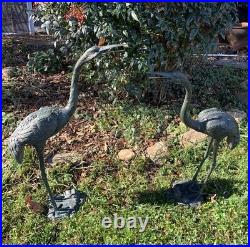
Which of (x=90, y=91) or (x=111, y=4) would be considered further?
(x=90, y=91)

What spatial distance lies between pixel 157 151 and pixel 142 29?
61.9 inches

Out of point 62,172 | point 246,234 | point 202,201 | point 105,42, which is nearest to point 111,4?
point 105,42

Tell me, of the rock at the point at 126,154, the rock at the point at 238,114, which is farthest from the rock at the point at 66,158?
the rock at the point at 238,114

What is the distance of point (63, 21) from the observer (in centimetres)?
514

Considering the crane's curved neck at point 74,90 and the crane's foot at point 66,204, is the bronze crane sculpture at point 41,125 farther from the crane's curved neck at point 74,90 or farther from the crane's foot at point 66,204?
the crane's foot at point 66,204

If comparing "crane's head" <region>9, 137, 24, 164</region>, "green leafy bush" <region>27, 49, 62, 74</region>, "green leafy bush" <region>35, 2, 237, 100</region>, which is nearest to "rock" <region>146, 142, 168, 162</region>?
"green leafy bush" <region>35, 2, 237, 100</region>

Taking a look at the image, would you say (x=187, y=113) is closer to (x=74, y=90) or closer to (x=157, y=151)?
(x=74, y=90)

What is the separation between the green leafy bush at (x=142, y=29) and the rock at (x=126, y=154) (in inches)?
41.7

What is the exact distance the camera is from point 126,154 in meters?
4.43

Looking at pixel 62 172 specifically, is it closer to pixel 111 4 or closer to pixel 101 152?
pixel 101 152

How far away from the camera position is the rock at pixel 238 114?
4.95 metres

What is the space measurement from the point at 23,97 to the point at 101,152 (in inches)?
74.4

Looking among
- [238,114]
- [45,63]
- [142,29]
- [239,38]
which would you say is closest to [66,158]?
[142,29]

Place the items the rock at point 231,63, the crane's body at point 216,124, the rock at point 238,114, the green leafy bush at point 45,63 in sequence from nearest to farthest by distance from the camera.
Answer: the crane's body at point 216,124 → the rock at point 238,114 → the green leafy bush at point 45,63 → the rock at point 231,63
